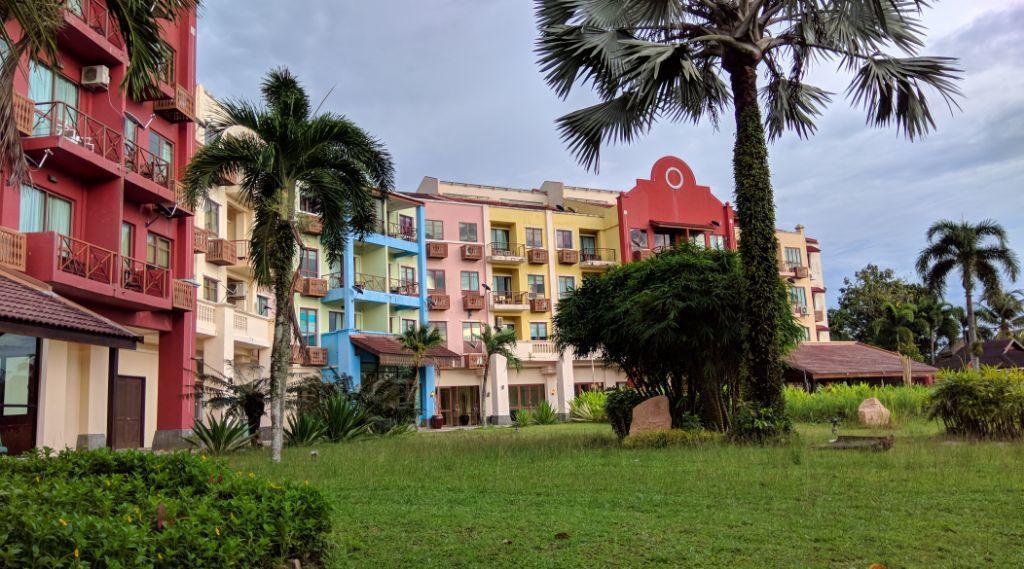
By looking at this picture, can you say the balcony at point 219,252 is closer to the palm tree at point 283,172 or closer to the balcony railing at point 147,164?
the balcony railing at point 147,164

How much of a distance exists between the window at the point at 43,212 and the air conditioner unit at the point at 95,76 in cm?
315

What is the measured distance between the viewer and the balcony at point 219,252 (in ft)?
102

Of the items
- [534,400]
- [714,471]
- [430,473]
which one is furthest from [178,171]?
[534,400]

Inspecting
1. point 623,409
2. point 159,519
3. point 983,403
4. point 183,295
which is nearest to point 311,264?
point 183,295

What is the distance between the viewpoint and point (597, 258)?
50938mm

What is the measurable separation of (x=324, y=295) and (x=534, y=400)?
15.5 metres

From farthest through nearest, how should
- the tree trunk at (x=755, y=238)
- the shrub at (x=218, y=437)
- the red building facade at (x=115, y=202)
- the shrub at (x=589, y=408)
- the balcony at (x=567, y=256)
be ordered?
1. the balcony at (x=567, y=256)
2. the shrub at (x=589, y=408)
3. the shrub at (x=218, y=437)
4. the red building facade at (x=115, y=202)
5. the tree trunk at (x=755, y=238)

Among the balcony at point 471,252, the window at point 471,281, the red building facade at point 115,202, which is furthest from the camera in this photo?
the window at point 471,281

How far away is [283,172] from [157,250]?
8.69m

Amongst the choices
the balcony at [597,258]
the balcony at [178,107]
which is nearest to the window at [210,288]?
the balcony at [178,107]

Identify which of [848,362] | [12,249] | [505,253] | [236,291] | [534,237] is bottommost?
[848,362]

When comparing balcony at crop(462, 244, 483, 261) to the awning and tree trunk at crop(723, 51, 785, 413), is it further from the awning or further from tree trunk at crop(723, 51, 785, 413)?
tree trunk at crop(723, 51, 785, 413)

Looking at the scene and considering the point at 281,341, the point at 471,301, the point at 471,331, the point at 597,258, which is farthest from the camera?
the point at 597,258

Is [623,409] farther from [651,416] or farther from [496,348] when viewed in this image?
[496,348]
